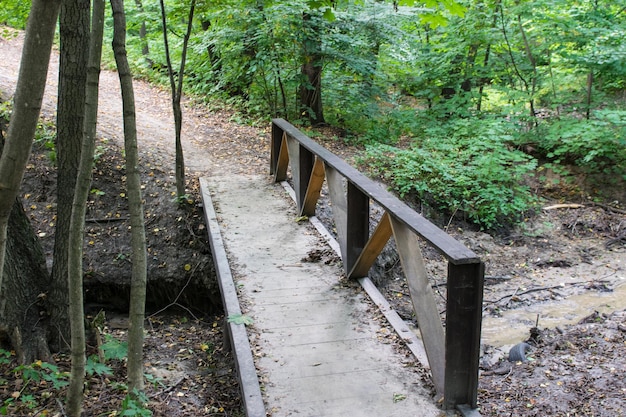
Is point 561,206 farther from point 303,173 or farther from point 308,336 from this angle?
point 308,336

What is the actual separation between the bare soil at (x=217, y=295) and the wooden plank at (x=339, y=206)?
149cm

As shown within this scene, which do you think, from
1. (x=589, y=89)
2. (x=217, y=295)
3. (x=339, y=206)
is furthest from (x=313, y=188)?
(x=589, y=89)

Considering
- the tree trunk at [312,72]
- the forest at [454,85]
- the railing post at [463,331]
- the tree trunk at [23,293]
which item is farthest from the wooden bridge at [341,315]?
the tree trunk at [312,72]

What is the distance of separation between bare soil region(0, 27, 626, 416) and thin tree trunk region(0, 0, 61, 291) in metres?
2.28

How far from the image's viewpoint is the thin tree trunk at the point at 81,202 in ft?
9.62

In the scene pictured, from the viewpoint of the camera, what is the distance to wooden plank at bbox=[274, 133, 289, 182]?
748 cm

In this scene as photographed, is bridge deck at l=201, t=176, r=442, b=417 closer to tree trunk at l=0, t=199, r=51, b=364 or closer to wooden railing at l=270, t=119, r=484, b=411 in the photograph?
wooden railing at l=270, t=119, r=484, b=411

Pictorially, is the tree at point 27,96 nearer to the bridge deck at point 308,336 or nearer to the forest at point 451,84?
the bridge deck at point 308,336

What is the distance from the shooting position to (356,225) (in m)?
4.90

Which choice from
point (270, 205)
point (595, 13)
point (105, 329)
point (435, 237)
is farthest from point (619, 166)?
point (105, 329)

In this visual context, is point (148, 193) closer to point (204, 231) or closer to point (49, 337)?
point (204, 231)

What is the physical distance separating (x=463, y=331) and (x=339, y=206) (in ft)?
7.84

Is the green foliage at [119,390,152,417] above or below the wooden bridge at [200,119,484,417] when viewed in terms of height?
below

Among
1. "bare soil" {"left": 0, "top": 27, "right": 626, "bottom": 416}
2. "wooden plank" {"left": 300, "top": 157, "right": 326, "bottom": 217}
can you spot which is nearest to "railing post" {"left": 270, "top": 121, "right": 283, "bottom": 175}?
"bare soil" {"left": 0, "top": 27, "right": 626, "bottom": 416}
